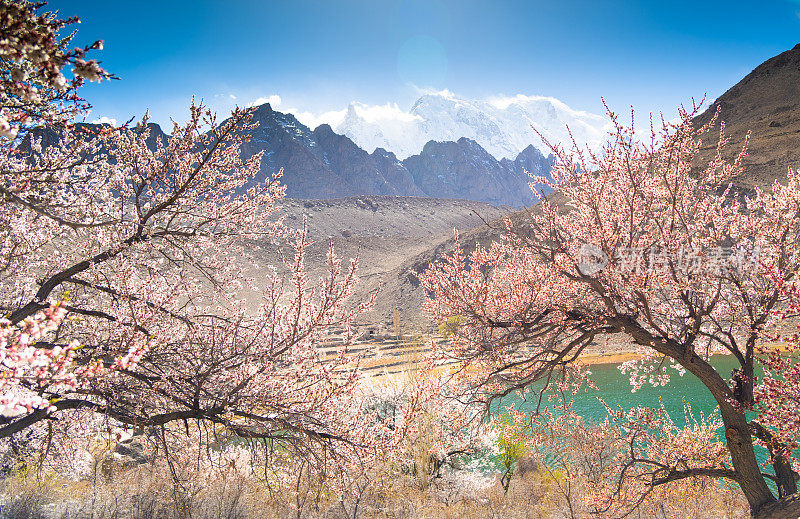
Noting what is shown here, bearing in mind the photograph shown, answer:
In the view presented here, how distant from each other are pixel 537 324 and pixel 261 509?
8072mm

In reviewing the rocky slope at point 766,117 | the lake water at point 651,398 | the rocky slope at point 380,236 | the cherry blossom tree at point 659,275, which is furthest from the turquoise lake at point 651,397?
the rocky slope at point 380,236

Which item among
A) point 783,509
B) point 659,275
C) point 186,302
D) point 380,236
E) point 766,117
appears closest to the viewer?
point 783,509

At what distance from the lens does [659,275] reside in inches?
223

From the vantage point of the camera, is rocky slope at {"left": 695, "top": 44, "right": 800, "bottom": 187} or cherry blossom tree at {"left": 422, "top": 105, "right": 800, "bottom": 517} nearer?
cherry blossom tree at {"left": 422, "top": 105, "right": 800, "bottom": 517}

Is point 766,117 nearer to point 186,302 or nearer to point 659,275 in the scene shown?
point 659,275

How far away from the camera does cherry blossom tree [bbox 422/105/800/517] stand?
551cm

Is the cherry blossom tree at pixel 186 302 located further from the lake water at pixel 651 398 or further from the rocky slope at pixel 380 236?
the rocky slope at pixel 380 236

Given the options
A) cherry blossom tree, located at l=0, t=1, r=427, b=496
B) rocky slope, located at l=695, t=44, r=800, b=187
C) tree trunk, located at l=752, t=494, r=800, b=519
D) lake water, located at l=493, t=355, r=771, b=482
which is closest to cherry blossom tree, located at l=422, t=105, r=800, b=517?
tree trunk, located at l=752, t=494, r=800, b=519

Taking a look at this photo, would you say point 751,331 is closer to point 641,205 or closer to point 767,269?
point 767,269

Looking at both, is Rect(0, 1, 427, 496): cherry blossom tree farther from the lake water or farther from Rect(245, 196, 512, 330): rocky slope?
Rect(245, 196, 512, 330): rocky slope

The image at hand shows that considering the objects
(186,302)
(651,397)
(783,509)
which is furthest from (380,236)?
(783,509)

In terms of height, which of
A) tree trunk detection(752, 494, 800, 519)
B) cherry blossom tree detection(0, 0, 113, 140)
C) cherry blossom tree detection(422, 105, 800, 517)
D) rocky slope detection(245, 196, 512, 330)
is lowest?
tree trunk detection(752, 494, 800, 519)

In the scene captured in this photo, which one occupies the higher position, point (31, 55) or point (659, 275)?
point (31, 55)

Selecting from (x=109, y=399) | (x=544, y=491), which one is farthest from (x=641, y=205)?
(x=544, y=491)
